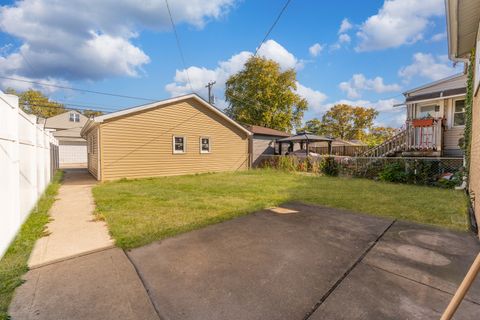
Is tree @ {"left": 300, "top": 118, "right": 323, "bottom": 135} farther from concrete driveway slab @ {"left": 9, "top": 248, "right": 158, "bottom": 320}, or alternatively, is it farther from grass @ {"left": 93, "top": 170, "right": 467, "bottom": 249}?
concrete driveway slab @ {"left": 9, "top": 248, "right": 158, "bottom": 320}

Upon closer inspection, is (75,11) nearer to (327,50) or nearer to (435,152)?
(327,50)

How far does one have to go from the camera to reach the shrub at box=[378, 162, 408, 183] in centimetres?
949

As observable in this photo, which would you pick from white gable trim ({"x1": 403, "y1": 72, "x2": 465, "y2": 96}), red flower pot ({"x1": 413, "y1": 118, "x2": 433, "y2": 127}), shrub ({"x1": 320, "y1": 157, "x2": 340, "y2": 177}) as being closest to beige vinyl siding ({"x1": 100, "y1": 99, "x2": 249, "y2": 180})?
shrub ({"x1": 320, "y1": 157, "x2": 340, "y2": 177})

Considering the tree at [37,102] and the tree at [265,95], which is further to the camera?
the tree at [37,102]

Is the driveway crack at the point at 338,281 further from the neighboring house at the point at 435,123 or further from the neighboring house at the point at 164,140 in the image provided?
the neighboring house at the point at 164,140

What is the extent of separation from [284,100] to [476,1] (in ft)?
88.1

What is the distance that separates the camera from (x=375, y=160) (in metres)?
11.2

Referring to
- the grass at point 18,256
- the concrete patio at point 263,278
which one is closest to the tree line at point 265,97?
the grass at point 18,256

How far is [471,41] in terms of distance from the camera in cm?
613

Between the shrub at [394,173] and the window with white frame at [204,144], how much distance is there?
8.80 metres

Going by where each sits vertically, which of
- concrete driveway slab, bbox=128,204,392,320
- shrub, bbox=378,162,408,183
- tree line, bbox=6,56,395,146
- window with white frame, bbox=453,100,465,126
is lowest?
concrete driveway slab, bbox=128,204,392,320

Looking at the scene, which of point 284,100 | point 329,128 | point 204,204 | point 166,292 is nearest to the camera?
point 166,292

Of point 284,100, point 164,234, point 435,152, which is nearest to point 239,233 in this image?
point 164,234

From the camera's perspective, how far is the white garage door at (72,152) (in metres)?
23.2
